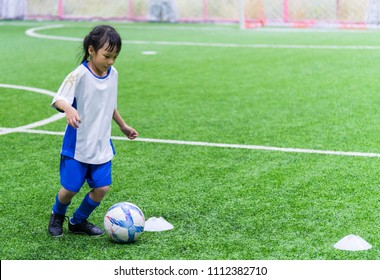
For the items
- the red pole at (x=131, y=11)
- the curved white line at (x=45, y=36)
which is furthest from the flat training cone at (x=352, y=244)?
the red pole at (x=131, y=11)

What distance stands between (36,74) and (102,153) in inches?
315

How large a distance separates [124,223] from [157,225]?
326 mm

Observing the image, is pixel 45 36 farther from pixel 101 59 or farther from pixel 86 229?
pixel 101 59

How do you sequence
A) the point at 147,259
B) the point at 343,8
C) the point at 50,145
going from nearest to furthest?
the point at 147,259
the point at 50,145
the point at 343,8

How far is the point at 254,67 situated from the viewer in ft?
44.1

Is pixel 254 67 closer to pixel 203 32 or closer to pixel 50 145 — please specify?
pixel 50 145

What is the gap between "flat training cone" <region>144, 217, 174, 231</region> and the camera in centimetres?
531

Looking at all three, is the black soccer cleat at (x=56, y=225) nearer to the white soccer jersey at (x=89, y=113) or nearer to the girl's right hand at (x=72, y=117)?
the white soccer jersey at (x=89, y=113)

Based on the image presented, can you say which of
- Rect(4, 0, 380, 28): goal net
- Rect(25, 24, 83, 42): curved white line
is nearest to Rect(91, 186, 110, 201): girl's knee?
Rect(25, 24, 83, 42): curved white line

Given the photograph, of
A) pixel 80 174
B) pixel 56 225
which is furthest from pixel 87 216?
pixel 80 174

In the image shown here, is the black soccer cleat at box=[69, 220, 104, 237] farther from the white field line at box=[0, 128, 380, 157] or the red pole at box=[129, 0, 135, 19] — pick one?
the red pole at box=[129, 0, 135, 19]

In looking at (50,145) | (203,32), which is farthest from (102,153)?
(203,32)

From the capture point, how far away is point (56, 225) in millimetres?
5336

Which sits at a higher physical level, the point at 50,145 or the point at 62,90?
the point at 62,90
